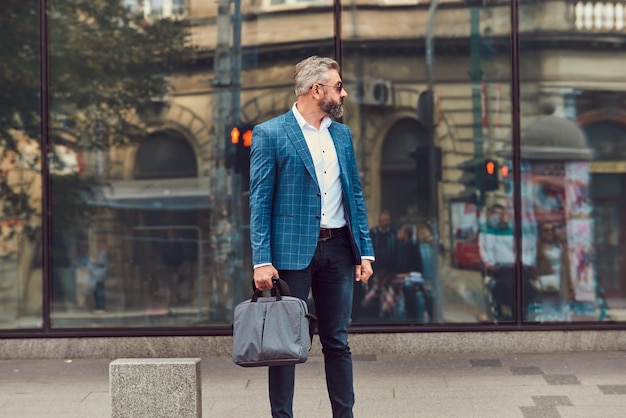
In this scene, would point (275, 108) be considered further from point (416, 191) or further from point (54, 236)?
point (54, 236)

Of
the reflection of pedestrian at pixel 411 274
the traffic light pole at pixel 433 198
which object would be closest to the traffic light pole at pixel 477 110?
the traffic light pole at pixel 433 198

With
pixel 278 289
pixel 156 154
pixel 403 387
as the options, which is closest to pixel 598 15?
pixel 403 387

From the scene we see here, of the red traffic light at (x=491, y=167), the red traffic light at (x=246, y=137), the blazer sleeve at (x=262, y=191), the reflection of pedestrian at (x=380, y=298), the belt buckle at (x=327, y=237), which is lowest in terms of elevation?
the reflection of pedestrian at (x=380, y=298)

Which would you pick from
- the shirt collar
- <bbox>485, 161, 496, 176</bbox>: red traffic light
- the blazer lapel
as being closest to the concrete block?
the blazer lapel

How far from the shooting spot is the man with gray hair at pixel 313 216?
593 centimetres

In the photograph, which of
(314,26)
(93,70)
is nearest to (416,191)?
(314,26)

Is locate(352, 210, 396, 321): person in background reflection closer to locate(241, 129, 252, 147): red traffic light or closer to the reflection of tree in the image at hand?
locate(241, 129, 252, 147): red traffic light

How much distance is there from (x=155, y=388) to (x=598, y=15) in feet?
17.9

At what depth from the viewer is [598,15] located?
32.4 ft

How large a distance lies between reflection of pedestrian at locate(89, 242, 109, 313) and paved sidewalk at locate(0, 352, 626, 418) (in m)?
0.53

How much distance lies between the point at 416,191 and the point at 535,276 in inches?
48.1

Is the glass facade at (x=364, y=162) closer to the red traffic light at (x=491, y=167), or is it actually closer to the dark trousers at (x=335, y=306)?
the red traffic light at (x=491, y=167)

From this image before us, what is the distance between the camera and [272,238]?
5980mm

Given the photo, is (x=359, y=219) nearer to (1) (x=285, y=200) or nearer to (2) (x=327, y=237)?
(2) (x=327, y=237)
